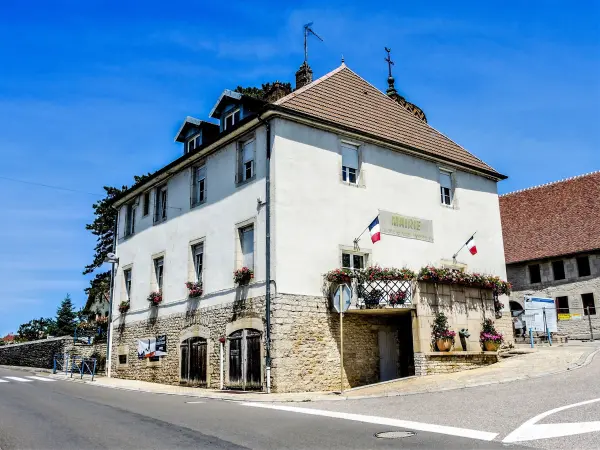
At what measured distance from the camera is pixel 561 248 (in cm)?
3191

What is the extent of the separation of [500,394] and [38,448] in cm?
837

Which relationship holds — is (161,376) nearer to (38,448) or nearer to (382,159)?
(382,159)

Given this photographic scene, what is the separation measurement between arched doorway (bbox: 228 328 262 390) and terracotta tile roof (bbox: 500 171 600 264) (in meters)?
20.6

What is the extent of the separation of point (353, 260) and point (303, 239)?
2.16 meters

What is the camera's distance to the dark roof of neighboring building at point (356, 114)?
19375 mm

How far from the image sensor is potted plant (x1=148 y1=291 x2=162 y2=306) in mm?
22906

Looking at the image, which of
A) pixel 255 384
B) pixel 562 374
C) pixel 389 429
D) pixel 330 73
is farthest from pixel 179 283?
pixel 389 429

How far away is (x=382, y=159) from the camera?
20891 millimetres

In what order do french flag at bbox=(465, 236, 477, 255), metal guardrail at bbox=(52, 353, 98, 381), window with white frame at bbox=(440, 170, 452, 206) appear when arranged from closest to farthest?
french flag at bbox=(465, 236, 477, 255) → window with white frame at bbox=(440, 170, 452, 206) → metal guardrail at bbox=(52, 353, 98, 381)

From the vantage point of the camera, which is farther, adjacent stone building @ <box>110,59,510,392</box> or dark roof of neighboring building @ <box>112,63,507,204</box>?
dark roof of neighboring building @ <box>112,63,507,204</box>

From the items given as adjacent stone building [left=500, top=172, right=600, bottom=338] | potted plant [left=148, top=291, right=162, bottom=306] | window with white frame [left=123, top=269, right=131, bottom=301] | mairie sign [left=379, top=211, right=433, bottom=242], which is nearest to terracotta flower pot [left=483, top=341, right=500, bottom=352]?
mairie sign [left=379, top=211, right=433, bottom=242]

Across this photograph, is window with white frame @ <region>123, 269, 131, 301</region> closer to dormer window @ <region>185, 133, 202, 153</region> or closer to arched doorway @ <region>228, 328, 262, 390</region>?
dormer window @ <region>185, 133, 202, 153</region>

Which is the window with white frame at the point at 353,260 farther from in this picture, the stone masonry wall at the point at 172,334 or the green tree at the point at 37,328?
the green tree at the point at 37,328

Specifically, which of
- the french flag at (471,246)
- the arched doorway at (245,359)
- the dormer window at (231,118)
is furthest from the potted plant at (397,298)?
the dormer window at (231,118)
